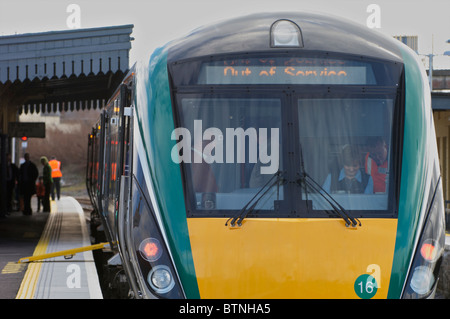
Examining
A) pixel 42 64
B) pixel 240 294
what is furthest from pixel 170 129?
pixel 42 64

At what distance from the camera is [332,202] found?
7094 millimetres

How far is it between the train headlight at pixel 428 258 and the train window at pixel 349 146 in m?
0.38

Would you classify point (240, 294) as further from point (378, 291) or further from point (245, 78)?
point (245, 78)

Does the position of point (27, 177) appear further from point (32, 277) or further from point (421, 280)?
point (421, 280)

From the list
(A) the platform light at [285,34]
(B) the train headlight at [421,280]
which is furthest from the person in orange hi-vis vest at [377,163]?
(A) the platform light at [285,34]

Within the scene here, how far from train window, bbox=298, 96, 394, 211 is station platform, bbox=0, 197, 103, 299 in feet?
10.9

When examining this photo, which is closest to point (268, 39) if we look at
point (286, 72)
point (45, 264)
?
point (286, 72)

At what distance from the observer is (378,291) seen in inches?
273

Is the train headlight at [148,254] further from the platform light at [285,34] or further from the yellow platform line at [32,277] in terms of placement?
the yellow platform line at [32,277]

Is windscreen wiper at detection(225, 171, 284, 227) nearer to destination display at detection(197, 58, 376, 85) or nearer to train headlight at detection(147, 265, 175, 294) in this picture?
train headlight at detection(147, 265, 175, 294)

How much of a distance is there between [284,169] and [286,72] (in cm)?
81

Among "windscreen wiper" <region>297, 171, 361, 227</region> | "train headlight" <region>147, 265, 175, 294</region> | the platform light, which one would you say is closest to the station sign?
the platform light

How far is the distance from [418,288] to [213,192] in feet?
5.69

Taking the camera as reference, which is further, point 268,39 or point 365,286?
point 268,39
